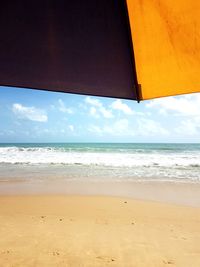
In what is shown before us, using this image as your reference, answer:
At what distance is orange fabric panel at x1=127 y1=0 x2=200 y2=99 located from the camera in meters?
1.40

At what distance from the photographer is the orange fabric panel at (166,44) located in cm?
140

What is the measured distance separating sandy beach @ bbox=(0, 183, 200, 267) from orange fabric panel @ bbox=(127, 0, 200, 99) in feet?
10.9

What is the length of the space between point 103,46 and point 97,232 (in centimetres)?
465

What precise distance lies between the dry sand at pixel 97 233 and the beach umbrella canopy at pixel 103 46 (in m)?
3.15

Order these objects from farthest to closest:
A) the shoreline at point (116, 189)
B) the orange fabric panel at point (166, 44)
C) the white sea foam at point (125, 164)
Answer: the white sea foam at point (125, 164) → the shoreline at point (116, 189) → the orange fabric panel at point (166, 44)

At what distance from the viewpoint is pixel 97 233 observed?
5586mm

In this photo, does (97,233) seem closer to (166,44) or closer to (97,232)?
(97,232)

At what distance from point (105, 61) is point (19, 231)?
473 centimetres

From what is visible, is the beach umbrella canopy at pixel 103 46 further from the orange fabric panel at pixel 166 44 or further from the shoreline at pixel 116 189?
the shoreline at pixel 116 189

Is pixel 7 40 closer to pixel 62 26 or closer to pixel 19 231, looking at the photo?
pixel 62 26

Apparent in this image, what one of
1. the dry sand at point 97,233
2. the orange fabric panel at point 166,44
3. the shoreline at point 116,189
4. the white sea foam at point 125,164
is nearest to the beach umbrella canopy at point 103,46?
the orange fabric panel at point 166,44

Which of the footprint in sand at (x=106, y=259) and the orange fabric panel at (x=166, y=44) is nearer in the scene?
the orange fabric panel at (x=166, y=44)

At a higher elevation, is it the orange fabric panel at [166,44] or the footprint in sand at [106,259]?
the orange fabric panel at [166,44]

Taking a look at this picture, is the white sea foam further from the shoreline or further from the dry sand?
the dry sand
